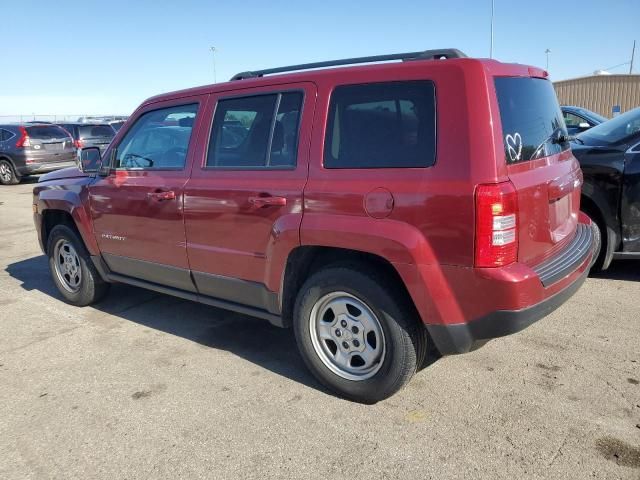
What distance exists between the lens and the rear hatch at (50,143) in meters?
15.1

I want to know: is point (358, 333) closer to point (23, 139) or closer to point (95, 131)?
point (23, 139)

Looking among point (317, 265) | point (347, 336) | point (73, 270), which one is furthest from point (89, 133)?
point (347, 336)

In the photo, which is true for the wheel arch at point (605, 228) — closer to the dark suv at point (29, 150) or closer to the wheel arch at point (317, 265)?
the wheel arch at point (317, 265)

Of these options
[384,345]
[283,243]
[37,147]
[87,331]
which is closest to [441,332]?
[384,345]

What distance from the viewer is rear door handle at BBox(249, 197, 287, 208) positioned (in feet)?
10.5

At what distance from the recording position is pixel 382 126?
Answer: 290 cm

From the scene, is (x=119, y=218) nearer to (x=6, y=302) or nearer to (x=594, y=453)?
(x=6, y=302)

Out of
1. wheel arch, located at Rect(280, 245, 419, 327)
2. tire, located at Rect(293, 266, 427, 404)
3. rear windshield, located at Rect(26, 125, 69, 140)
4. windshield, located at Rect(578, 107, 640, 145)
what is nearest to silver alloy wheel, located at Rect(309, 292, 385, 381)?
tire, located at Rect(293, 266, 427, 404)

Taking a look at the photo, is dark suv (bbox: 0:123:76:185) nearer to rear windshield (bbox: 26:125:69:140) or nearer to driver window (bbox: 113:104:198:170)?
rear windshield (bbox: 26:125:69:140)

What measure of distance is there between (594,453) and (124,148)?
12.8 feet

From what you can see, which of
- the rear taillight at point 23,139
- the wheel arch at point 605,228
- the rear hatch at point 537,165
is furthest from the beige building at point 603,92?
the rear hatch at point 537,165

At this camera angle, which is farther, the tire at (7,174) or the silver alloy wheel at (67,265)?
the tire at (7,174)

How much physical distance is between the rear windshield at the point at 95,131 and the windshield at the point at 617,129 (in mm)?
15477

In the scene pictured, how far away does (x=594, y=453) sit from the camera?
2.58m
